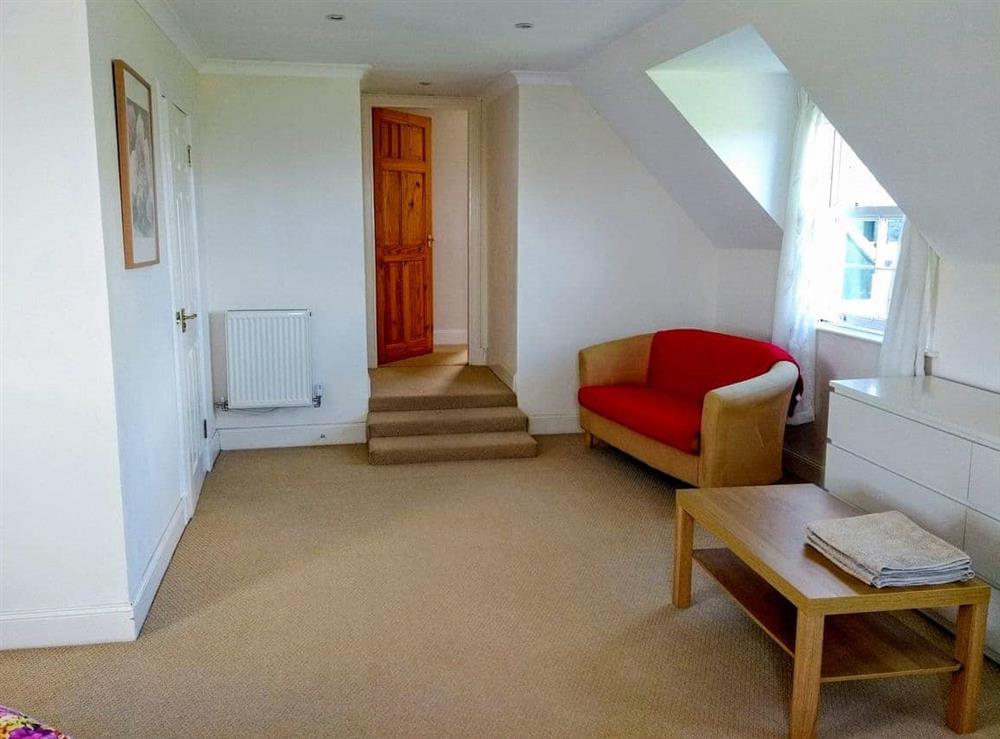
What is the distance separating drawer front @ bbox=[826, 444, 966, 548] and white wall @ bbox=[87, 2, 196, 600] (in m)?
2.63

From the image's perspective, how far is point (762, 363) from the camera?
436 centimetres

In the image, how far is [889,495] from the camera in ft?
10.1

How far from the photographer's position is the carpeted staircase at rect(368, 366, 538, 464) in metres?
4.92

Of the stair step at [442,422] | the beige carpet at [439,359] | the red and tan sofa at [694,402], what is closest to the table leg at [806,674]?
the red and tan sofa at [694,402]

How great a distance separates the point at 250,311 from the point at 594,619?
2973 mm

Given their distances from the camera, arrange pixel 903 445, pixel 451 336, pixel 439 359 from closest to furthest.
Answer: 1. pixel 903 445
2. pixel 439 359
3. pixel 451 336

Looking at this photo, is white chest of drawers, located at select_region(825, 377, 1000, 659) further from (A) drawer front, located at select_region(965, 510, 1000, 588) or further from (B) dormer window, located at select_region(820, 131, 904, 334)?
(B) dormer window, located at select_region(820, 131, 904, 334)

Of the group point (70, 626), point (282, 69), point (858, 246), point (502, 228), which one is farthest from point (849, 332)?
point (70, 626)

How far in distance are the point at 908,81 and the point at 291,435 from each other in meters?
3.85

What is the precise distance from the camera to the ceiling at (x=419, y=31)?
12.0 feet

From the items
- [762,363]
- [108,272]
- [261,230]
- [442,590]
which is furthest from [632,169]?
[108,272]

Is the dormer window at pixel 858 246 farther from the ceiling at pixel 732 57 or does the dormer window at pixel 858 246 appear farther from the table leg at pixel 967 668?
the table leg at pixel 967 668

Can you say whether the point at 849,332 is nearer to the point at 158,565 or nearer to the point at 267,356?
the point at 267,356

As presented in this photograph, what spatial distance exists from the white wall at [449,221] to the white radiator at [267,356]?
2.54m
